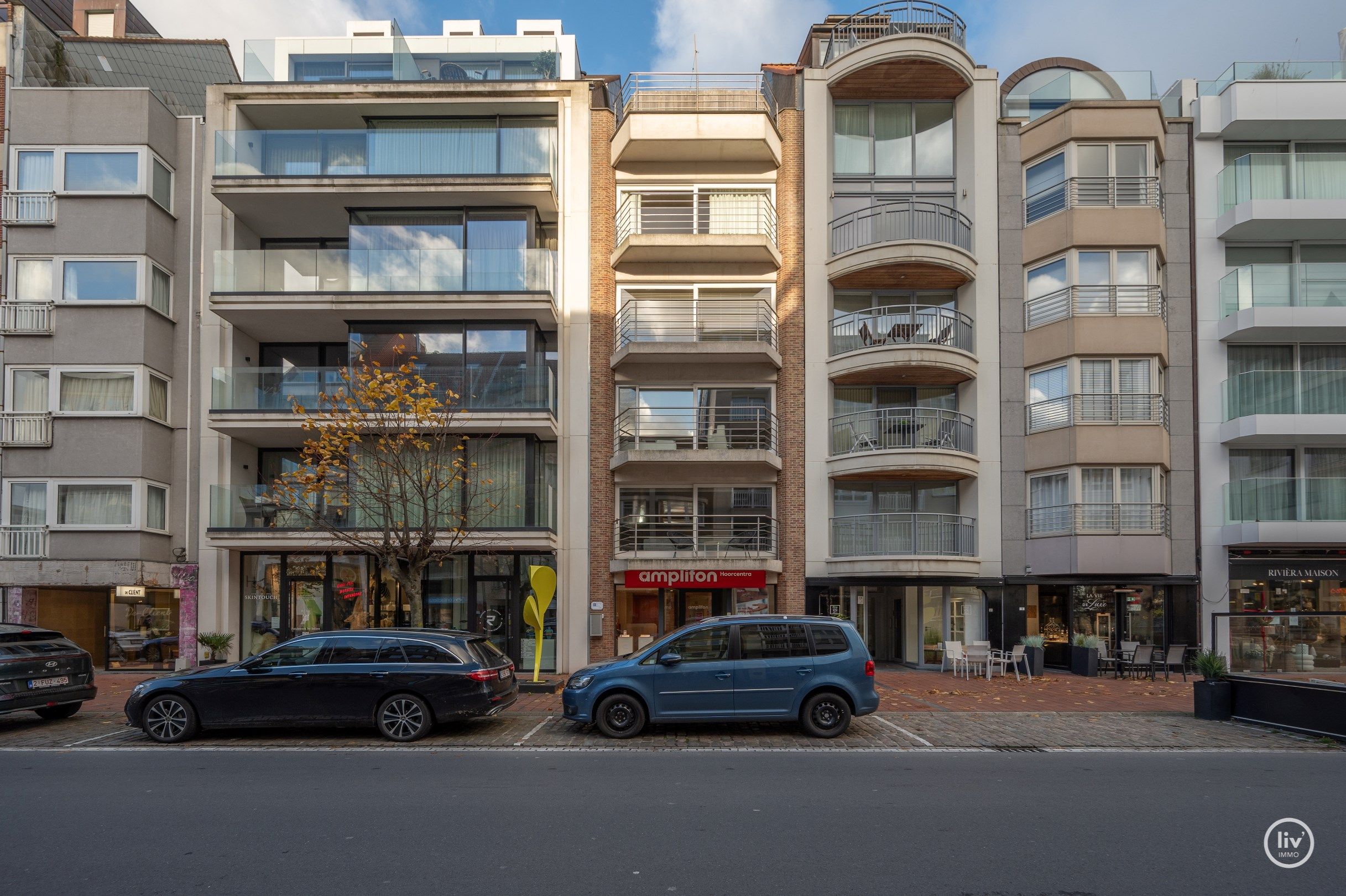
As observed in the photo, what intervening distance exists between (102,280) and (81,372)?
7.14 ft

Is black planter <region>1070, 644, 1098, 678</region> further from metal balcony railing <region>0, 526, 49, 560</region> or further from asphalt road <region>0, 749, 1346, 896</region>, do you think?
metal balcony railing <region>0, 526, 49, 560</region>

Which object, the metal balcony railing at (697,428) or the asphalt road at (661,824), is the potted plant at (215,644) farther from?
the metal balcony railing at (697,428)

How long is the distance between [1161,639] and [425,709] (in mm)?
18036

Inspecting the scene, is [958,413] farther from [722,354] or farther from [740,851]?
[740,851]

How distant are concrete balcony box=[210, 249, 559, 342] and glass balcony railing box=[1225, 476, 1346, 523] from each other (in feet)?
56.1

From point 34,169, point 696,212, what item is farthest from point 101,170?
point 696,212

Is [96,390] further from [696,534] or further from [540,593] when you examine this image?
[696,534]

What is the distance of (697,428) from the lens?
22781 millimetres

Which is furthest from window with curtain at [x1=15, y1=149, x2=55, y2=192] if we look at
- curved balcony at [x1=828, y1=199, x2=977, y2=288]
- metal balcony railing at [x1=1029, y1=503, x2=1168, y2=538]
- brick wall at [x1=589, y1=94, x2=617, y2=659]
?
metal balcony railing at [x1=1029, y1=503, x2=1168, y2=538]

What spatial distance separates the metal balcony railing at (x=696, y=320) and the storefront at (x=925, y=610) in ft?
20.8

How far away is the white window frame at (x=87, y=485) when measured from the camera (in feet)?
69.8

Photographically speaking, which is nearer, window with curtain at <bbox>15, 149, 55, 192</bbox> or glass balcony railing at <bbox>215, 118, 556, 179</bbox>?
glass balcony railing at <bbox>215, 118, 556, 179</bbox>

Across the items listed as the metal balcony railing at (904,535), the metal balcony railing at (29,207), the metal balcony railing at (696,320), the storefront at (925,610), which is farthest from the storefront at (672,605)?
the metal balcony railing at (29,207)

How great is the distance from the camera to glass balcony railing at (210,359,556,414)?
69.0 ft
